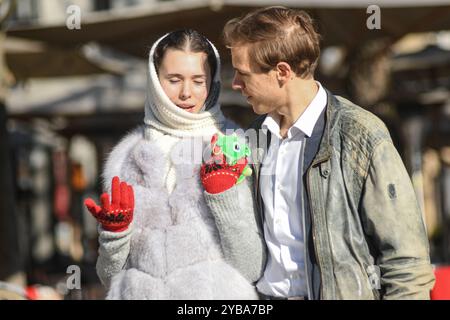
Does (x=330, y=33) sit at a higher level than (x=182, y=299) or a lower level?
higher

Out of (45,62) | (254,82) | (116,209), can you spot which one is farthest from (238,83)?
(45,62)

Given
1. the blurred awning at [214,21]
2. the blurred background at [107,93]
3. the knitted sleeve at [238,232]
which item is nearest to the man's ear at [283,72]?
the knitted sleeve at [238,232]

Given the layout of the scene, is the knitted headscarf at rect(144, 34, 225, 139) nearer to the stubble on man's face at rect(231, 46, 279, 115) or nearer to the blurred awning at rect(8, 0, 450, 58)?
the stubble on man's face at rect(231, 46, 279, 115)

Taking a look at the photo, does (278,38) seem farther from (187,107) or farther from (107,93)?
(107,93)

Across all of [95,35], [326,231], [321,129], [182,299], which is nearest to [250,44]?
[321,129]

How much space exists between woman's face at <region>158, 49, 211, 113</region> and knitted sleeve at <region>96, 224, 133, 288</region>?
433 mm

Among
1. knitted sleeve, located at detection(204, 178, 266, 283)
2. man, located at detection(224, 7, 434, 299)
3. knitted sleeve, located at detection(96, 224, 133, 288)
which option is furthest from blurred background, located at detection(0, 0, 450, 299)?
man, located at detection(224, 7, 434, 299)

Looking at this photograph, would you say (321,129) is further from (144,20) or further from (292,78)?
(144,20)

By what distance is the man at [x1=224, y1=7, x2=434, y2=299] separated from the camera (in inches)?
80.6

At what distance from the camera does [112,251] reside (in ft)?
7.25

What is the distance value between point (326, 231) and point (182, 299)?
473 millimetres

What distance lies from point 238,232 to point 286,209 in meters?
0.16
